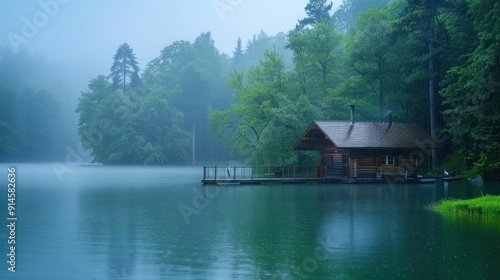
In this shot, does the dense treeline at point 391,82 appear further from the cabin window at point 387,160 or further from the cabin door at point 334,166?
the cabin door at point 334,166

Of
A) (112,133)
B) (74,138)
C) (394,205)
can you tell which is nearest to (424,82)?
(394,205)

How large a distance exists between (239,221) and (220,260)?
9.68 meters

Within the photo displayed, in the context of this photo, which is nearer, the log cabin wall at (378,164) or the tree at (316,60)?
the log cabin wall at (378,164)

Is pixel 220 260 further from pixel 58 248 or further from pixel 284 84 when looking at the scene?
pixel 284 84

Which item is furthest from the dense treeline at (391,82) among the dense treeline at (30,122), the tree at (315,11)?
the dense treeline at (30,122)

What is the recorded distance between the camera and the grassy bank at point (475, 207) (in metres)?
30.1

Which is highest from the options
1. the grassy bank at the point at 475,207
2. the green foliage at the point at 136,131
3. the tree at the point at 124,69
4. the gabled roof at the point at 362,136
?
the tree at the point at 124,69

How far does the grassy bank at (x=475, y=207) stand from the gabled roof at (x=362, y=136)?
27.1m

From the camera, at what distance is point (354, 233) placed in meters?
24.7

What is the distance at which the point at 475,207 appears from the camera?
31.1m

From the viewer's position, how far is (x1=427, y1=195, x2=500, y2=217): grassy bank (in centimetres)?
3012

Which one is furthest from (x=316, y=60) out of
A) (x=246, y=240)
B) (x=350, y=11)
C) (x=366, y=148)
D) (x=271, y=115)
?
(x=246, y=240)

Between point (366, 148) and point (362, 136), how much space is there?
1.51 meters

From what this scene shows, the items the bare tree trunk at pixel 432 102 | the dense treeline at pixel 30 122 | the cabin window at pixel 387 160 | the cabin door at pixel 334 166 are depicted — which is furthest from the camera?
the dense treeline at pixel 30 122
